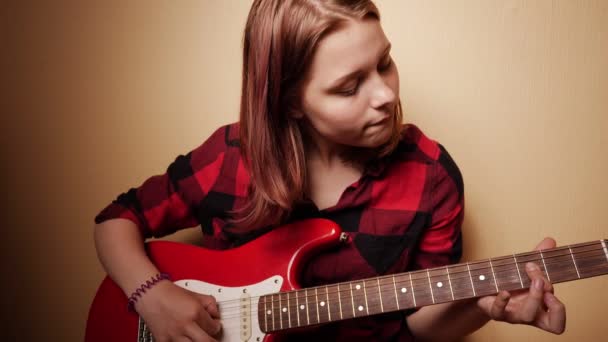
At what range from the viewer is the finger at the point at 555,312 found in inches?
27.6

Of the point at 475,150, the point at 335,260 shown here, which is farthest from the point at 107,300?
the point at 475,150

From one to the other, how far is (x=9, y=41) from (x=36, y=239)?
62cm

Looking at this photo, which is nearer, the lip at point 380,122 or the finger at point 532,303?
the finger at point 532,303

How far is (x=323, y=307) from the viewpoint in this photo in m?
0.82

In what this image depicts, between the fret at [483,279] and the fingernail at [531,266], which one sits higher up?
the fingernail at [531,266]

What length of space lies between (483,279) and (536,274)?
0.07 metres

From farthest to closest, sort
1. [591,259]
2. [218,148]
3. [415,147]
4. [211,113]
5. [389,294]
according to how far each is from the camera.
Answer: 1. [211,113]
2. [218,148]
3. [415,147]
4. [389,294]
5. [591,259]

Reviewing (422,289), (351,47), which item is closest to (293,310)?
(422,289)

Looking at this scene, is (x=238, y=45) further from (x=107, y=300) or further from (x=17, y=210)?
(x=17, y=210)

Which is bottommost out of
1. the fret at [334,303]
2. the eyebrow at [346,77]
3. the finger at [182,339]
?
the finger at [182,339]

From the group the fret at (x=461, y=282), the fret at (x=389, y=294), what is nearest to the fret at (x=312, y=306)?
the fret at (x=389, y=294)

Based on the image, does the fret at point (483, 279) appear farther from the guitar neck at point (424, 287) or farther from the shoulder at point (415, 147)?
the shoulder at point (415, 147)

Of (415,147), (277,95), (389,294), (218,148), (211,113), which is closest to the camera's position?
(389,294)

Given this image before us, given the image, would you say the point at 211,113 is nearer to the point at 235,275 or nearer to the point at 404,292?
the point at 235,275
